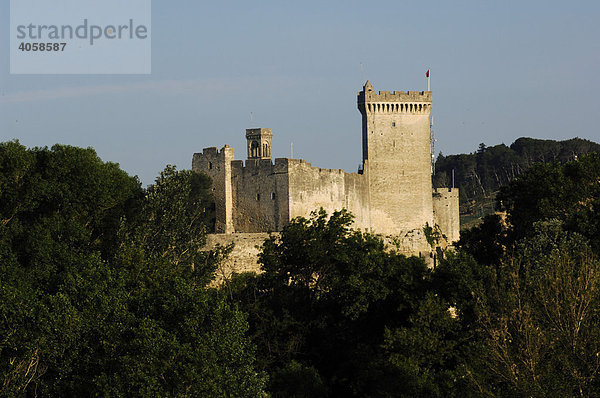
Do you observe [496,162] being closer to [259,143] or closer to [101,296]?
[259,143]

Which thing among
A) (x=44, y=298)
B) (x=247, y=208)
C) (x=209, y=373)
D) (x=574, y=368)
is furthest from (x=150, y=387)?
(x=247, y=208)

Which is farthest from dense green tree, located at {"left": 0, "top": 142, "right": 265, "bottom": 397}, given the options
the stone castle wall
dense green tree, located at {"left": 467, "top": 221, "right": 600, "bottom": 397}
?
the stone castle wall

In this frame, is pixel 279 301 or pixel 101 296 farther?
pixel 279 301

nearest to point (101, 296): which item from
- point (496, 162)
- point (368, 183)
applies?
point (368, 183)

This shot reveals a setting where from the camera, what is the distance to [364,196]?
57188 millimetres

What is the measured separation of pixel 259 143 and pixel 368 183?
18.8 feet

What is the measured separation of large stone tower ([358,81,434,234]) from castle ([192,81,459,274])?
0.05 meters

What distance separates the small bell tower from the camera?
57.2 metres

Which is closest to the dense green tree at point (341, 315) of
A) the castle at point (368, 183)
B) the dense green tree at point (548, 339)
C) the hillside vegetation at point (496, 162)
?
the dense green tree at point (548, 339)

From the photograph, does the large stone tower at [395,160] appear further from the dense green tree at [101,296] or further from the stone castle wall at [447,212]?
the dense green tree at [101,296]

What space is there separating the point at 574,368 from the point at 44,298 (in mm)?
13841

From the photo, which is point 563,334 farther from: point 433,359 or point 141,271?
point 141,271

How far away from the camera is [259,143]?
57.3 m

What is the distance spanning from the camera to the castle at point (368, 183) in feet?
171
